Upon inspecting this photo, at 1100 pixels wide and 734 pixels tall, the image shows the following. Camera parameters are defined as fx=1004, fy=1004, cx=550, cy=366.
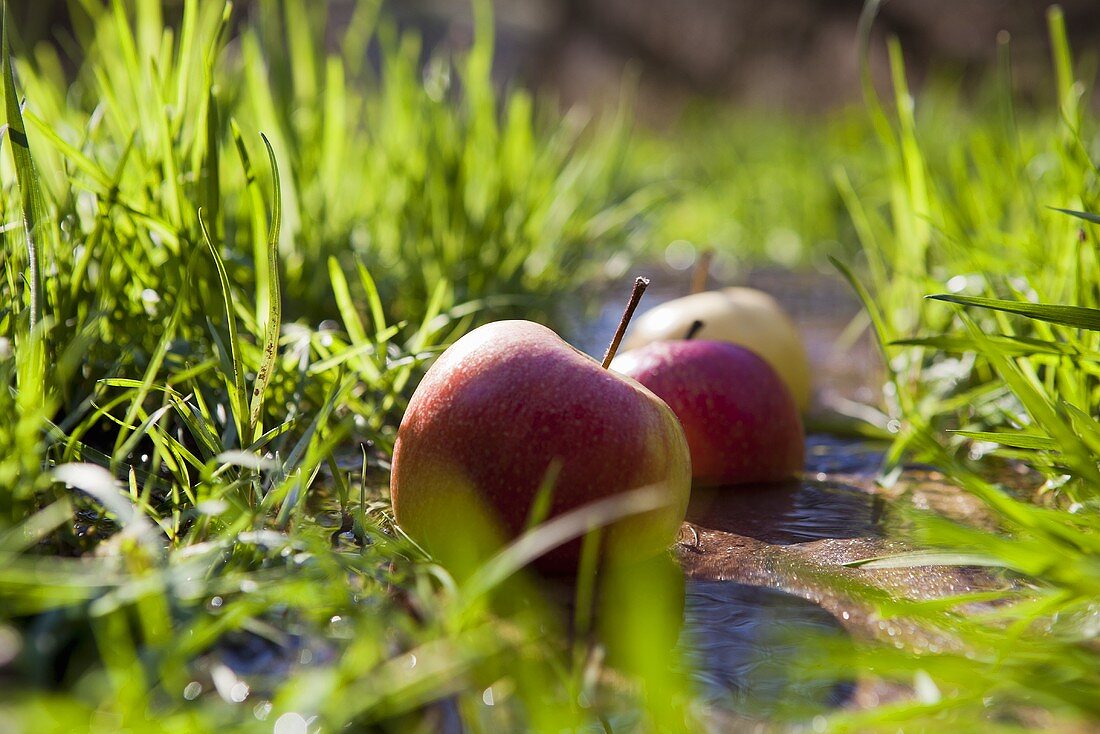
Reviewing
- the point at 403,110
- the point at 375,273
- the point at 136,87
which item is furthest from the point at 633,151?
the point at 136,87

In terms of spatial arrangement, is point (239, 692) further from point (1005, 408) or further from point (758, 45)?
point (758, 45)

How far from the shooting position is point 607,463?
1180mm

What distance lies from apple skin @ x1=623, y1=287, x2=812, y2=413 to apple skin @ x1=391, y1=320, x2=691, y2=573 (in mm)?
931

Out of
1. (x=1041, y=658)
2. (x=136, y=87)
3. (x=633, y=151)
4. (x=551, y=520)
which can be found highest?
(x=136, y=87)

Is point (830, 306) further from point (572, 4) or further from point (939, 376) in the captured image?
point (572, 4)

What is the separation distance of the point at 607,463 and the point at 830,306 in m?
2.52

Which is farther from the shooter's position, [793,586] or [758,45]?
[758,45]

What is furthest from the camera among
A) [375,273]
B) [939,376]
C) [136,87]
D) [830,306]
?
[830,306]

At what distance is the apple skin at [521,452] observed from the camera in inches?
46.4

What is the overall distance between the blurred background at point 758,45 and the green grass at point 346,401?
696 centimetres

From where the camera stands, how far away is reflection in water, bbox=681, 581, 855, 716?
90 cm

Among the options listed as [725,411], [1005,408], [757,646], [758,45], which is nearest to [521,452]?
[757,646]

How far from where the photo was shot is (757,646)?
1.01m

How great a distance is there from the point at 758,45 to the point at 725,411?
10.5m
